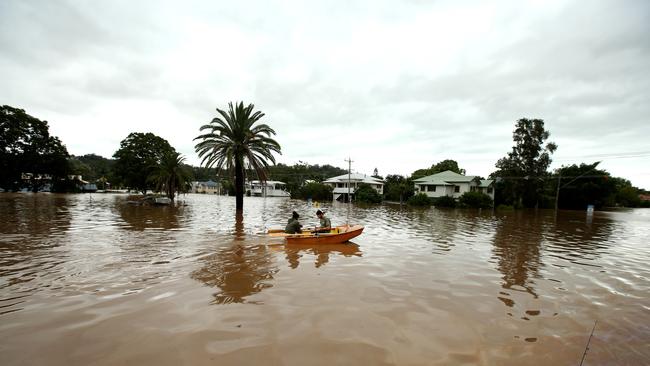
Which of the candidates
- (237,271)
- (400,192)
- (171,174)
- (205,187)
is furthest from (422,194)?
(205,187)

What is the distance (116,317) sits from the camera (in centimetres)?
580

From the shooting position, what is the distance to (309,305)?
21.9 ft

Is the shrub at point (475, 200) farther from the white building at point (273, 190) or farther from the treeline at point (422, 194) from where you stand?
the white building at point (273, 190)

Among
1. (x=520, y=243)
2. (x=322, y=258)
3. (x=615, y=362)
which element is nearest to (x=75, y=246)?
(x=322, y=258)

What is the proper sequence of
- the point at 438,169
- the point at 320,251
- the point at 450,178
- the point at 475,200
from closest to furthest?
the point at 320,251 → the point at 475,200 → the point at 450,178 → the point at 438,169

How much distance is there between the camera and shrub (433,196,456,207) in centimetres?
4737

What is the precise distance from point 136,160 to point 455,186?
54.4 metres

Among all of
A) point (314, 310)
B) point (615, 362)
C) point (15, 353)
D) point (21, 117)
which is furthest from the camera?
point (21, 117)

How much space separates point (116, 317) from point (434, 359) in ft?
19.0

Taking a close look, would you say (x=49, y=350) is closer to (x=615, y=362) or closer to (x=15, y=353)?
(x=15, y=353)

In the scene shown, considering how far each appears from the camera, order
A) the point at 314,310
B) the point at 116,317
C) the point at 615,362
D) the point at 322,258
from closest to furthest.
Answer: the point at 615,362 → the point at 116,317 → the point at 314,310 → the point at 322,258

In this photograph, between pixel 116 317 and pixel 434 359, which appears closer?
pixel 434 359

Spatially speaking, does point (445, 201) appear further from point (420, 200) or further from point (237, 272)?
point (237, 272)

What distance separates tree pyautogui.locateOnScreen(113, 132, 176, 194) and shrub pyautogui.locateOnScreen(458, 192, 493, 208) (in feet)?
153
